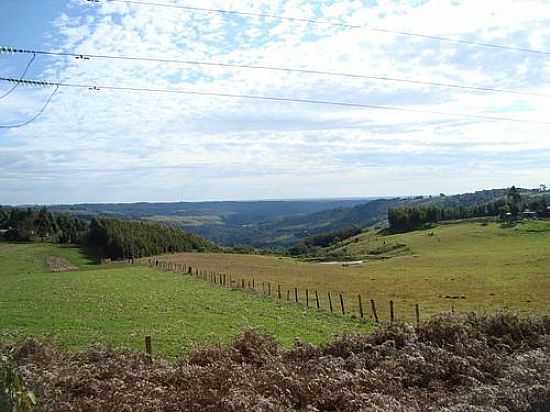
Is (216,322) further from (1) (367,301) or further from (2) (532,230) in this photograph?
(2) (532,230)

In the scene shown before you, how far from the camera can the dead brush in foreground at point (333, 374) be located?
916 centimetres

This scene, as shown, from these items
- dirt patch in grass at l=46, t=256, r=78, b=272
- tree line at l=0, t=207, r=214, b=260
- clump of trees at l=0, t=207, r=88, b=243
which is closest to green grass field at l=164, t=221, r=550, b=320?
dirt patch in grass at l=46, t=256, r=78, b=272

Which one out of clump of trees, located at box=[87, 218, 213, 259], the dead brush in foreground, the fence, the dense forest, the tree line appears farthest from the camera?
the dense forest

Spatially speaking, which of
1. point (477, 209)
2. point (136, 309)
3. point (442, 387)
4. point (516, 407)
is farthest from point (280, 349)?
point (477, 209)

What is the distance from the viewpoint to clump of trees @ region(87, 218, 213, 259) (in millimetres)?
126188

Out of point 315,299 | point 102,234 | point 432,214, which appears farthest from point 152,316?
point 432,214

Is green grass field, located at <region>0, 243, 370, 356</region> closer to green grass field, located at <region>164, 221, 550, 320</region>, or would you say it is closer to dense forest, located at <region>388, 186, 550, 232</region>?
green grass field, located at <region>164, 221, 550, 320</region>

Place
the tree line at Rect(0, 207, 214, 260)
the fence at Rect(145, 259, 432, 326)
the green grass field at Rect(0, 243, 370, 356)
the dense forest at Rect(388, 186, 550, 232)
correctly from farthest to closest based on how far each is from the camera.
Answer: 1. the dense forest at Rect(388, 186, 550, 232)
2. the tree line at Rect(0, 207, 214, 260)
3. the fence at Rect(145, 259, 432, 326)
4. the green grass field at Rect(0, 243, 370, 356)

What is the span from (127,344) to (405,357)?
13.8 m

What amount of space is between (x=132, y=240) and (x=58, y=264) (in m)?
27.7

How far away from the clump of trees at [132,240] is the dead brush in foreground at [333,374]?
374 ft

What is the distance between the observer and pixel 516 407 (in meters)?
8.48

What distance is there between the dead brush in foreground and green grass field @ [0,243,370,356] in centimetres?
500

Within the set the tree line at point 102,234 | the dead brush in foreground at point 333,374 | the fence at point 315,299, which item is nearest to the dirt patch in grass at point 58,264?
the tree line at point 102,234
